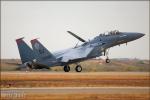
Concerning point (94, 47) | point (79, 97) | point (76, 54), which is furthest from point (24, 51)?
point (79, 97)

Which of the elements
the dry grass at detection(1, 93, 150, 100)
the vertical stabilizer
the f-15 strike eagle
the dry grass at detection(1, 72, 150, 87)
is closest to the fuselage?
the f-15 strike eagle

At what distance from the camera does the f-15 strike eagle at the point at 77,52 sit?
5835 centimetres

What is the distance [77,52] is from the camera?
6412cm

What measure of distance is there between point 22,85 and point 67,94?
1060cm

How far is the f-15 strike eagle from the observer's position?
5835cm

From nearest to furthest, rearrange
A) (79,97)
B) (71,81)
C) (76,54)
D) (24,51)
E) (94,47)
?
(79,97) < (71,81) < (24,51) < (94,47) < (76,54)

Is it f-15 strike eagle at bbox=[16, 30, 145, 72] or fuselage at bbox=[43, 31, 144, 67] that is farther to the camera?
fuselage at bbox=[43, 31, 144, 67]

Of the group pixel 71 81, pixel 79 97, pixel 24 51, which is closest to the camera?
pixel 79 97

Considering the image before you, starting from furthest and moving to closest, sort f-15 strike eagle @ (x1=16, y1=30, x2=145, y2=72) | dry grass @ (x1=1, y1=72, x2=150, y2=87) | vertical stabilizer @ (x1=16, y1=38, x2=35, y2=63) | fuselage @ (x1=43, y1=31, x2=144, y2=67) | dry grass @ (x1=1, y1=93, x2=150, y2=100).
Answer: fuselage @ (x1=43, y1=31, x2=144, y2=67) < f-15 strike eagle @ (x1=16, y1=30, x2=145, y2=72) < vertical stabilizer @ (x1=16, y1=38, x2=35, y2=63) < dry grass @ (x1=1, y1=72, x2=150, y2=87) < dry grass @ (x1=1, y1=93, x2=150, y2=100)

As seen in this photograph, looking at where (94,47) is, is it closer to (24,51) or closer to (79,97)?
(24,51)

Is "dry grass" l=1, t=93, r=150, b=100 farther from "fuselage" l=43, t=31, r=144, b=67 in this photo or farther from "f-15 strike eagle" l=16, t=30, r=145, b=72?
"fuselage" l=43, t=31, r=144, b=67

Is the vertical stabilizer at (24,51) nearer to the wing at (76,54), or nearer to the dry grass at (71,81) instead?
the dry grass at (71,81)

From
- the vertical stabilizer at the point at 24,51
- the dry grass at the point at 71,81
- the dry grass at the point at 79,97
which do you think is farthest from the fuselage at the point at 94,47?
the dry grass at the point at 79,97

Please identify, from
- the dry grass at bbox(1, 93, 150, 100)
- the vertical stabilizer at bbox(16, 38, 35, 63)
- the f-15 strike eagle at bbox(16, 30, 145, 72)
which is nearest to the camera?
the dry grass at bbox(1, 93, 150, 100)
